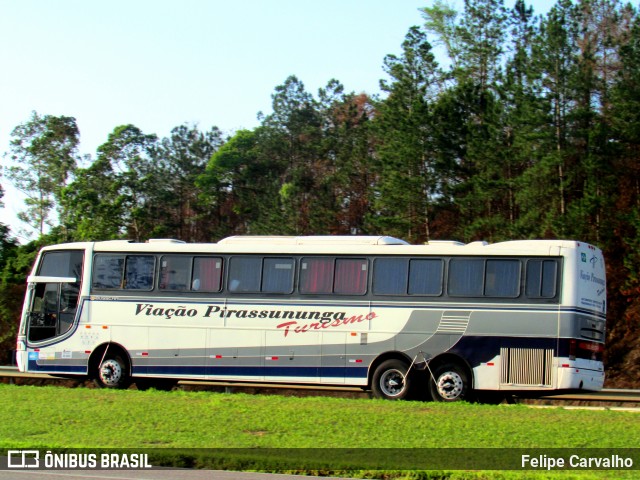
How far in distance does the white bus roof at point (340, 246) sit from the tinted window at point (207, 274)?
23 cm

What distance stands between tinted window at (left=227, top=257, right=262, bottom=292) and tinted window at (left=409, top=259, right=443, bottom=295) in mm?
3526

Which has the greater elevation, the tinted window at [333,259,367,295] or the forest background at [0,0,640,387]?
the forest background at [0,0,640,387]

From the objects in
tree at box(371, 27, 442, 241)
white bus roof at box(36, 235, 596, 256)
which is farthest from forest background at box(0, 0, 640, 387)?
white bus roof at box(36, 235, 596, 256)

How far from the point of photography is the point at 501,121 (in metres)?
45.4

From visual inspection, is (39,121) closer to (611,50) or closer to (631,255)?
(611,50)

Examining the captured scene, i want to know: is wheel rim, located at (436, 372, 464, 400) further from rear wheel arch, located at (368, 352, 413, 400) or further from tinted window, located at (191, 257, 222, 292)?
tinted window, located at (191, 257, 222, 292)

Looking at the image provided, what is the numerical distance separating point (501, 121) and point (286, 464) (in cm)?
3618

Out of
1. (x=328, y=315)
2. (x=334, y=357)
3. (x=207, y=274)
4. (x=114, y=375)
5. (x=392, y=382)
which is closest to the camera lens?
(x=392, y=382)

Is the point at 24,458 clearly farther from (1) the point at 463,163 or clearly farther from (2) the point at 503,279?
(1) the point at 463,163

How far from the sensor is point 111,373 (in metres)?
22.9

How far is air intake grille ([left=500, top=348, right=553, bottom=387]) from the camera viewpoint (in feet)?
63.2

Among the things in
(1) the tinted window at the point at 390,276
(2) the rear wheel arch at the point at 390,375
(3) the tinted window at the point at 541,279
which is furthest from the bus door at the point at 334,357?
(3) the tinted window at the point at 541,279

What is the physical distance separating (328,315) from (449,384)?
302 centimetres

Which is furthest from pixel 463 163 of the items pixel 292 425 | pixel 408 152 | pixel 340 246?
pixel 292 425
